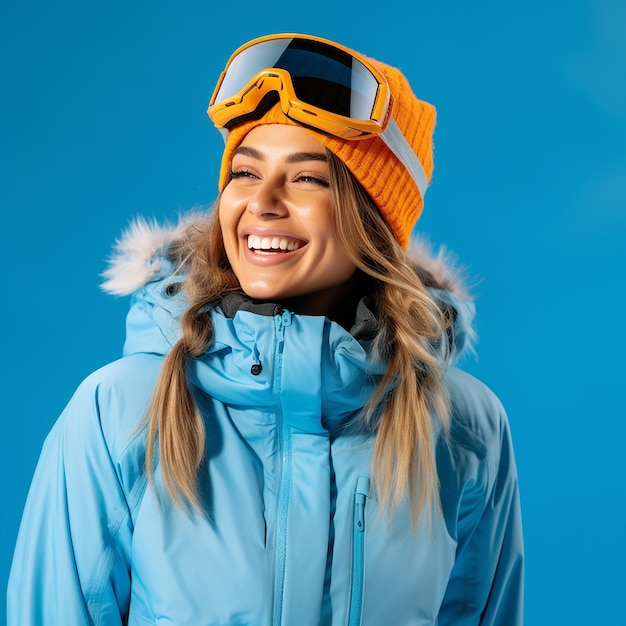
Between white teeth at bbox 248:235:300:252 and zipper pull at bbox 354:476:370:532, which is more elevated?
white teeth at bbox 248:235:300:252

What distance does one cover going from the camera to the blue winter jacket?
5.23 feet

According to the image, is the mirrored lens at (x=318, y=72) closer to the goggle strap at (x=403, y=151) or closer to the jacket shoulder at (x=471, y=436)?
the goggle strap at (x=403, y=151)

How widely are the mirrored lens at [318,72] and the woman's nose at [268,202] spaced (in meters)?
0.19

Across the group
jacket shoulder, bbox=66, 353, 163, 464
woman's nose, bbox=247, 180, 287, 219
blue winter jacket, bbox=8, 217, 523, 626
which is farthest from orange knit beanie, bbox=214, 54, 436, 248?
jacket shoulder, bbox=66, 353, 163, 464

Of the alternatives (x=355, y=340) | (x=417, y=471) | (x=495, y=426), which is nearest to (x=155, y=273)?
(x=355, y=340)

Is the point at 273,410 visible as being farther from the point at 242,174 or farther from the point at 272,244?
the point at 242,174

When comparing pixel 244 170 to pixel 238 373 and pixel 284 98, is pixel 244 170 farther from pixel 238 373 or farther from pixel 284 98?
pixel 238 373

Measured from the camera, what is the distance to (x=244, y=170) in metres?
1.73

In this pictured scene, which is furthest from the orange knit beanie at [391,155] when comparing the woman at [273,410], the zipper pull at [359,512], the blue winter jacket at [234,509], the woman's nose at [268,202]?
the zipper pull at [359,512]

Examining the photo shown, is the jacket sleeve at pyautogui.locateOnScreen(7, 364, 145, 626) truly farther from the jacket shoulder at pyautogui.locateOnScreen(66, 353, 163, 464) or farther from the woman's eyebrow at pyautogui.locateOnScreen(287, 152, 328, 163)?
the woman's eyebrow at pyautogui.locateOnScreen(287, 152, 328, 163)

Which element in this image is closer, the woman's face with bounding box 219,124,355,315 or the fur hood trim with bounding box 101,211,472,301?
the woman's face with bounding box 219,124,355,315

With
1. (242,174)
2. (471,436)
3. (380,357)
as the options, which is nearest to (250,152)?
(242,174)

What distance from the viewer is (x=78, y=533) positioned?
1.63 m

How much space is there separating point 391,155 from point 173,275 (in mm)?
467
